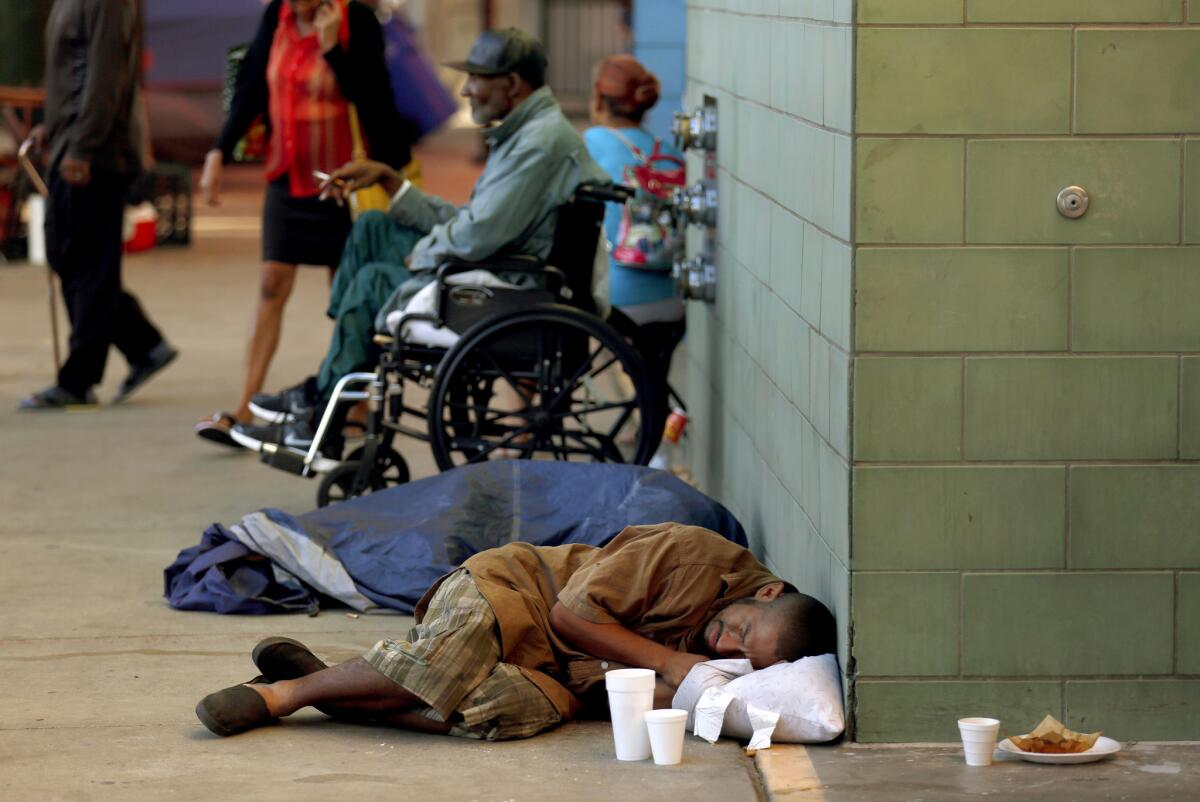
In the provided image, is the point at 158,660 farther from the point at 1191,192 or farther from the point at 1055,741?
the point at 1191,192

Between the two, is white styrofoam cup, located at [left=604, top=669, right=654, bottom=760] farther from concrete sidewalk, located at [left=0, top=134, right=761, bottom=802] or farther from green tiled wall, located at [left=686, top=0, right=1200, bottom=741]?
green tiled wall, located at [left=686, top=0, right=1200, bottom=741]

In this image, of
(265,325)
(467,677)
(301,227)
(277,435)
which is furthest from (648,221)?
(467,677)

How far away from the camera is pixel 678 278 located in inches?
262

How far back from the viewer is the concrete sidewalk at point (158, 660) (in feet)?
12.6

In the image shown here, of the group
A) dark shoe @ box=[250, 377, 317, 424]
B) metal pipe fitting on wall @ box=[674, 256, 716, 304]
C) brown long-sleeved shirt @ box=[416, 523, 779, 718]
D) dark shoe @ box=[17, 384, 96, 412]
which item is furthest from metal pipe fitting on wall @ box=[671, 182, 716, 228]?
dark shoe @ box=[17, 384, 96, 412]

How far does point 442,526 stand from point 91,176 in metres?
3.91

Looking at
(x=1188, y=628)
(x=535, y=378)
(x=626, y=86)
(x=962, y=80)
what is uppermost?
(x=962, y=80)

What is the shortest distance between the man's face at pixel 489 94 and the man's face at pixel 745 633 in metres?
2.47

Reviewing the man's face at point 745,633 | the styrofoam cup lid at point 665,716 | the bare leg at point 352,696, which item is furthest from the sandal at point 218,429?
the styrofoam cup lid at point 665,716

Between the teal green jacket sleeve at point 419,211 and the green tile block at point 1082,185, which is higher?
the green tile block at point 1082,185

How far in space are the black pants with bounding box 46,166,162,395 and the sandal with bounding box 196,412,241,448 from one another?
1600mm

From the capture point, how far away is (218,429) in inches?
282

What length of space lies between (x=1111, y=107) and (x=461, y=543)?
2183 millimetres

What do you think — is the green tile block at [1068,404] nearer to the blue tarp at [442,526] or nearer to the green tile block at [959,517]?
the green tile block at [959,517]
